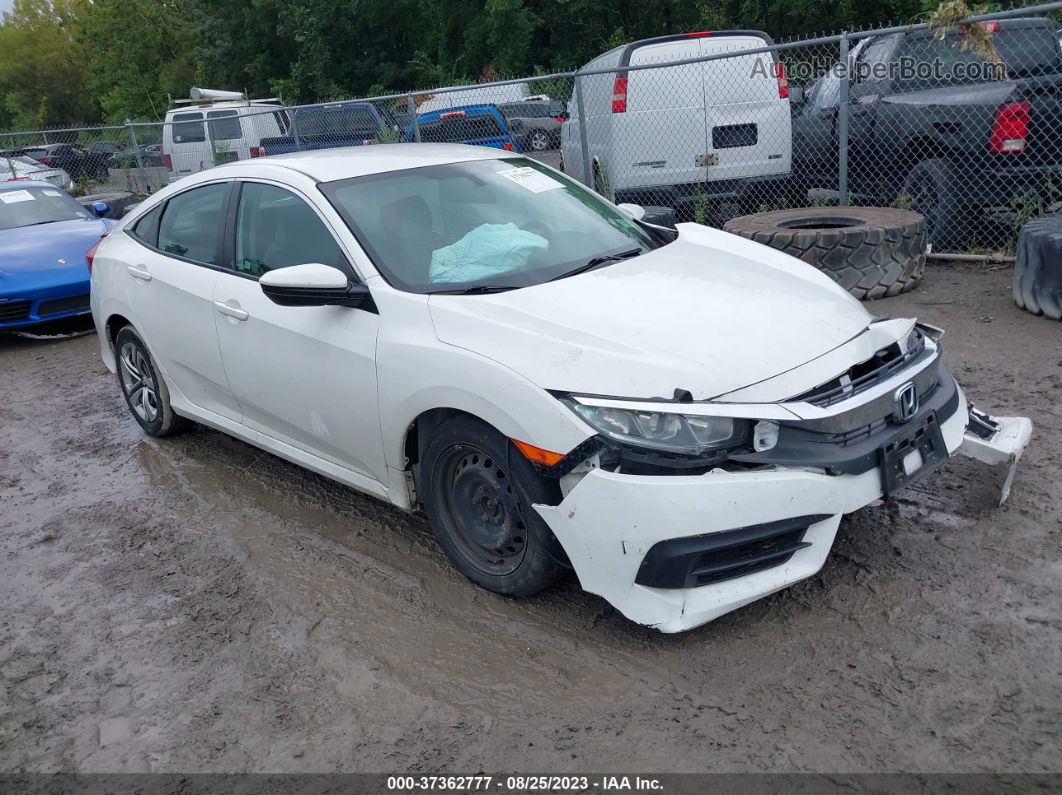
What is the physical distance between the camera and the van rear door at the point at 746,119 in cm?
882

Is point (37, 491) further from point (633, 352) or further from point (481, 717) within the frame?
point (633, 352)

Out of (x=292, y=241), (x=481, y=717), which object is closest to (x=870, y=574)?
(x=481, y=717)

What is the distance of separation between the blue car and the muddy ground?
14.6ft

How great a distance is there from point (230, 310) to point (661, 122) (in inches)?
223

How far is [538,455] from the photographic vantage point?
10.4ft

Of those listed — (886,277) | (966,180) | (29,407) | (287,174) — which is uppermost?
(287,174)

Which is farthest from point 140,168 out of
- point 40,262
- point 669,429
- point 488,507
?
point 669,429

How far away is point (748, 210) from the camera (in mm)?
9266

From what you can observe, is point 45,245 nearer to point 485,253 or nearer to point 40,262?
point 40,262

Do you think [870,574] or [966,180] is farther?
[966,180]

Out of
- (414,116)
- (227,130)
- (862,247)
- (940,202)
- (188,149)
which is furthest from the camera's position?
(188,149)

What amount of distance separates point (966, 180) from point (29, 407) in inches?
294

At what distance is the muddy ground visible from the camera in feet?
9.21

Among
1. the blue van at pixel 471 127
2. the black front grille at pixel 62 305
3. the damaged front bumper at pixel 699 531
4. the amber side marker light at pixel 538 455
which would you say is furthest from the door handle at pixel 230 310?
the blue van at pixel 471 127
